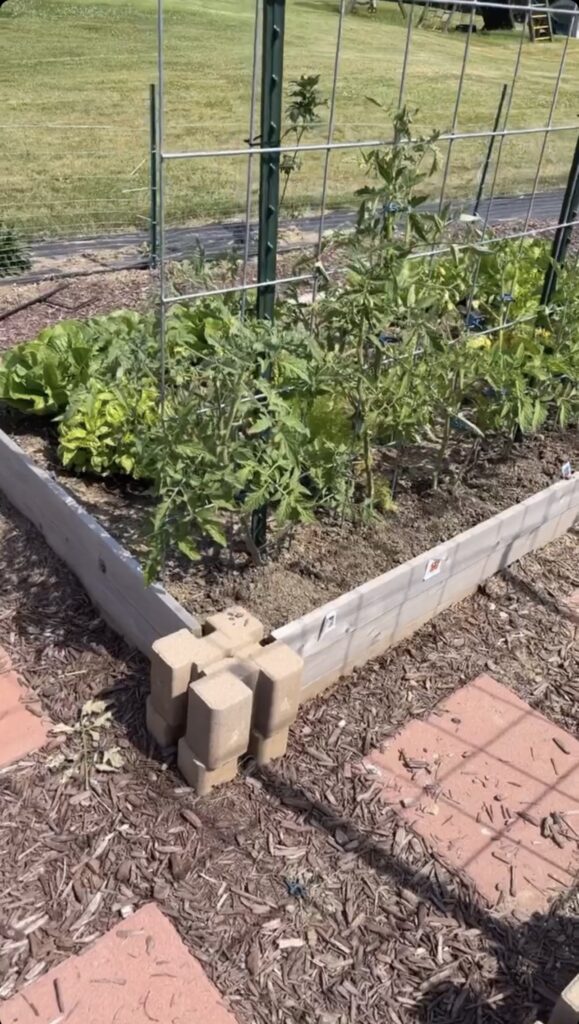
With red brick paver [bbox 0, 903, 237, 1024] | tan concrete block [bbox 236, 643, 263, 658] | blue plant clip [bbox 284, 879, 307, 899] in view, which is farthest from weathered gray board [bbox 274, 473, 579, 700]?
red brick paver [bbox 0, 903, 237, 1024]

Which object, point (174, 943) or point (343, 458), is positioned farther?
point (343, 458)

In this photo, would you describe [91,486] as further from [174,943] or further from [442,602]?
[174,943]

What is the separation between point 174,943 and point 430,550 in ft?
5.15

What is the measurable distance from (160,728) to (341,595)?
0.78 m

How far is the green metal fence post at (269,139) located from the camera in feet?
7.66

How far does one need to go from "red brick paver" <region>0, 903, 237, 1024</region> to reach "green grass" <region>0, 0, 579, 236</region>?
4.61 meters

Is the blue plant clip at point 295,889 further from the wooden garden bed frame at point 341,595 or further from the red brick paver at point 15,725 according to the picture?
the red brick paver at point 15,725

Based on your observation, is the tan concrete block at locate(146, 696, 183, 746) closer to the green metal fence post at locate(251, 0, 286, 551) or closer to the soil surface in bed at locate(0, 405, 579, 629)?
the soil surface in bed at locate(0, 405, 579, 629)

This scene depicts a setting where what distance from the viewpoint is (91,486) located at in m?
3.51

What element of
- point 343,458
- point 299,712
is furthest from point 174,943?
point 343,458

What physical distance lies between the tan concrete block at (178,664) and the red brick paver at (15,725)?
429 millimetres

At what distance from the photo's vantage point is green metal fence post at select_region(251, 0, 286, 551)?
2336 mm

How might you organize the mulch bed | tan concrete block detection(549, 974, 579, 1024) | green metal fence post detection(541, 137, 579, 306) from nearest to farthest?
tan concrete block detection(549, 974, 579, 1024)
the mulch bed
green metal fence post detection(541, 137, 579, 306)

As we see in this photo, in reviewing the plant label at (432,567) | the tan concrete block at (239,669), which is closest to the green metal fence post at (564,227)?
the plant label at (432,567)
